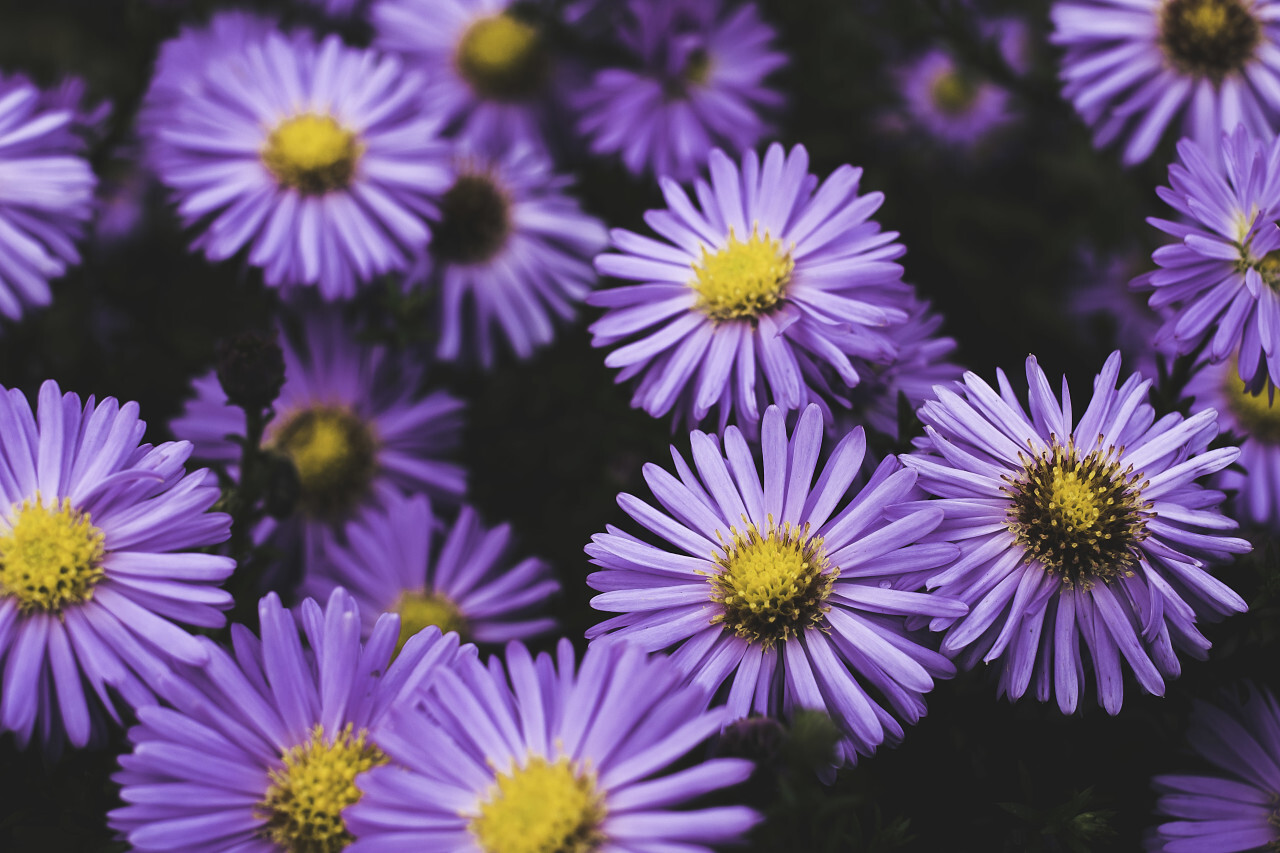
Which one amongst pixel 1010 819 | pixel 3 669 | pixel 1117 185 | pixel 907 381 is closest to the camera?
pixel 3 669

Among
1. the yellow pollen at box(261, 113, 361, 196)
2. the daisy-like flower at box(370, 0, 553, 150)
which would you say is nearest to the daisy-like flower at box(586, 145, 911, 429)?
the yellow pollen at box(261, 113, 361, 196)

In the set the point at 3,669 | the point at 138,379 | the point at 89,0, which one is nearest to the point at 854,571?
the point at 3,669

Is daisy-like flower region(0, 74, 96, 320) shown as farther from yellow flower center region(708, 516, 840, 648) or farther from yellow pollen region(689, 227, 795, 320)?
yellow flower center region(708, 516, 840, 648)

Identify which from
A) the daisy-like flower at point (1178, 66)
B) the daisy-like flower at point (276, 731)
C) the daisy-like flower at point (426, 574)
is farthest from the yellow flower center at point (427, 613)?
the daisy-like flower at point (1178, 66)

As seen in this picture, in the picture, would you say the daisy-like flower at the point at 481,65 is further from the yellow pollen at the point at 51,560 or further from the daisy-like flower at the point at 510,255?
the yellow pollen at the point at 51,560

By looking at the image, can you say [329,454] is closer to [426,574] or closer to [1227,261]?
[426,574]

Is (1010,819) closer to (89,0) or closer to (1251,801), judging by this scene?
(1251,801)
